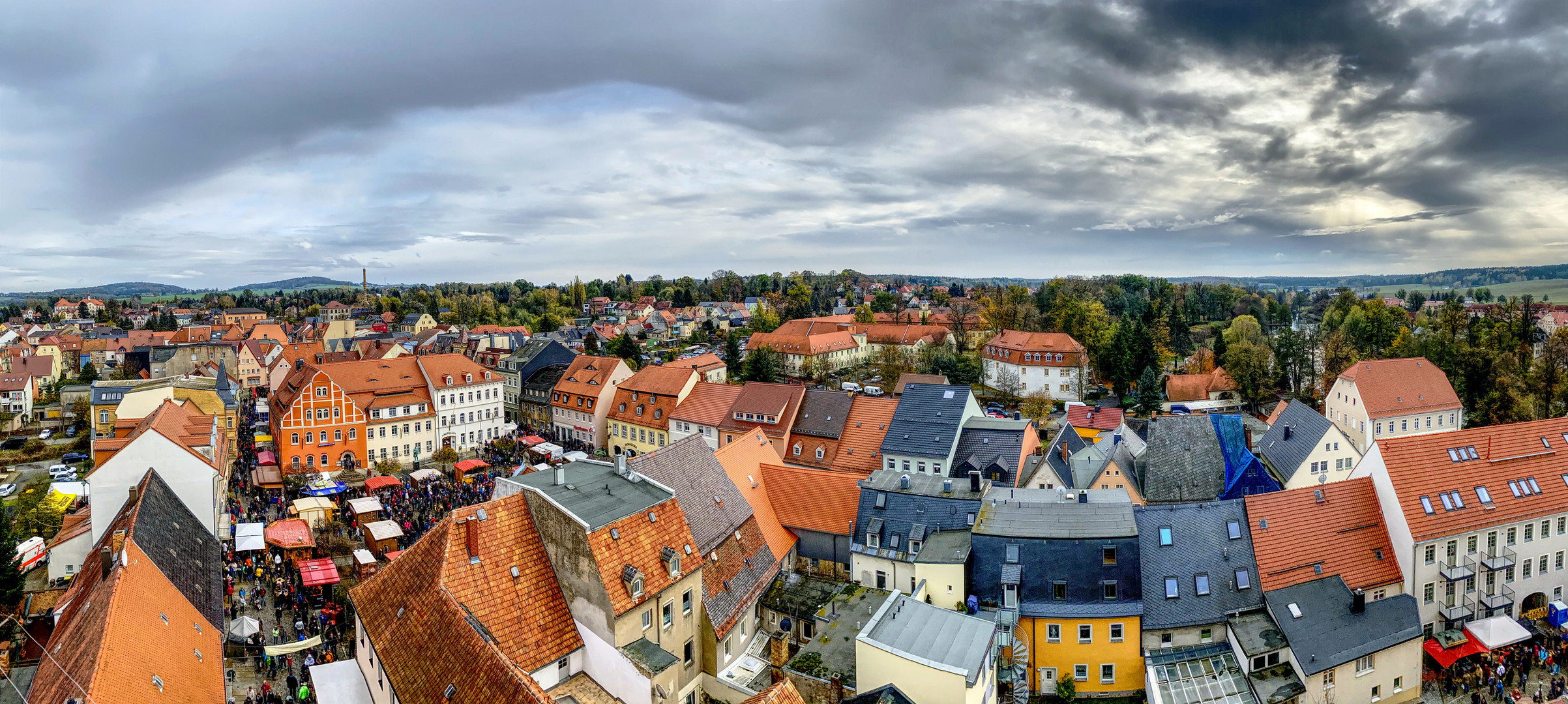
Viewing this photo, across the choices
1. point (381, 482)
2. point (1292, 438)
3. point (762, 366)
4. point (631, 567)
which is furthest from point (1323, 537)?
point (762, 366)

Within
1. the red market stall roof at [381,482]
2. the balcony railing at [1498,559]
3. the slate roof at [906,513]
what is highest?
the slate roof at [906,513]

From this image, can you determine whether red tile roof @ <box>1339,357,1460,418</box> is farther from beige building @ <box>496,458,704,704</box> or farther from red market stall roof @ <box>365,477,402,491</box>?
red market stall roof @ <box>365,477,402,491</box>

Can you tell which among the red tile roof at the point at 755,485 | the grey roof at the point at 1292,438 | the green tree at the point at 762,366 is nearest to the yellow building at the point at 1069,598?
the red tile roof at the point at 755,485

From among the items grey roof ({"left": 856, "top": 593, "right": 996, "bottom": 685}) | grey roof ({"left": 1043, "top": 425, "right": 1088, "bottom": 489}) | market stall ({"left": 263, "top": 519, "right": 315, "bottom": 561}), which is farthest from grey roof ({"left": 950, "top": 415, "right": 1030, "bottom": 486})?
market stall ({"left": 263, "top": 519, "right": 315, "bottom": 561})

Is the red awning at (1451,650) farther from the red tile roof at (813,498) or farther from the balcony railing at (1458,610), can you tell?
the red tile roof at (813,498)

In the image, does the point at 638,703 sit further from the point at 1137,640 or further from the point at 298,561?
the point at 298,561
